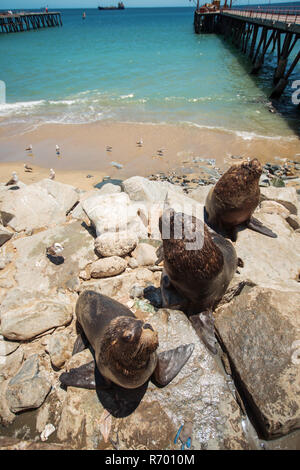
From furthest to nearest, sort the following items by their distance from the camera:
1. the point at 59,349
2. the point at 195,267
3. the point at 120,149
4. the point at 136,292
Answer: the point at 120,149 < the point at 136,292 < the point at 59,349 < the point at 195,267

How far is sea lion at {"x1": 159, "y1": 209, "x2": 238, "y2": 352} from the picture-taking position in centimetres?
314

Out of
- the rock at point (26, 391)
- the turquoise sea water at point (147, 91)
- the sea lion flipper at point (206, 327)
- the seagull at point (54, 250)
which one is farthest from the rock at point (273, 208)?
the turquoise sea water at point (147, 91)

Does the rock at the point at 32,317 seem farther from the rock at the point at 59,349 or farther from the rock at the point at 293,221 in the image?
the rock at the point at 293,221

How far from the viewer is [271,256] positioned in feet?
14.5

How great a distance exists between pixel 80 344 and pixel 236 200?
10.6 feet

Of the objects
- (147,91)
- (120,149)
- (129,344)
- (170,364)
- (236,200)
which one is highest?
(129,344)

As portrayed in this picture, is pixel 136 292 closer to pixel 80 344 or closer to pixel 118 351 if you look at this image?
pixel 80 344

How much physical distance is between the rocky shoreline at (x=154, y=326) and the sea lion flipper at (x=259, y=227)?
0.12 metres

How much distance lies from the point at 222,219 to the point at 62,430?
374 centimetres

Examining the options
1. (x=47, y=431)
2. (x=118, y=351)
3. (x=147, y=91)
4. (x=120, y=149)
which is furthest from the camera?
(x=147, y=91)

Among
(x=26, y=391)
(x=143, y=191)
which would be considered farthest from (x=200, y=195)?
(x=26, y=391)

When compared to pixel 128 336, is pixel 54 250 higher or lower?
lower

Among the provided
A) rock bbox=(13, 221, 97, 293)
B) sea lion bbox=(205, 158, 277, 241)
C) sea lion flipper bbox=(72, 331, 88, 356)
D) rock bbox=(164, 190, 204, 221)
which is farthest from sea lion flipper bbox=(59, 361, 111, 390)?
rock bbox=(164, 190, 204, 221)

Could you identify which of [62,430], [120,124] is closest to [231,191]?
[62,430]
